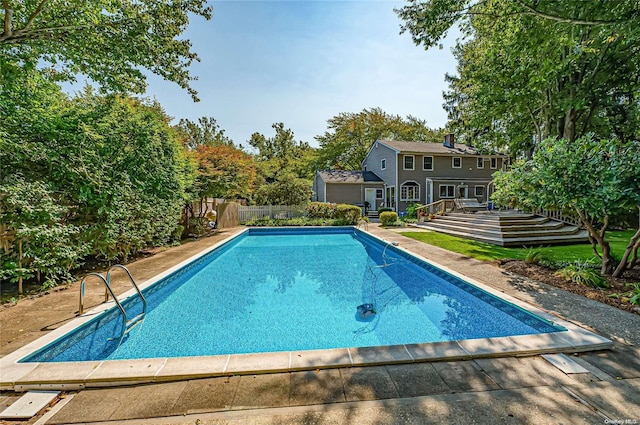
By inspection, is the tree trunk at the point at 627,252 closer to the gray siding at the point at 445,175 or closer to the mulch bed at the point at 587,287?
the mulch bed at the point at 587,287

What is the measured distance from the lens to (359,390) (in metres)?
2.40

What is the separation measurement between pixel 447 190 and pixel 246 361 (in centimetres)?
2281

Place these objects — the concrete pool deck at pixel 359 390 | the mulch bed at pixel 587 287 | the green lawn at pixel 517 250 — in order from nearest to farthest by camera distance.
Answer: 1. the concrete pool deck at pixel 359 390
2. the mulch bed at pixel 587 287
3. the green lawn at pixel 517 250

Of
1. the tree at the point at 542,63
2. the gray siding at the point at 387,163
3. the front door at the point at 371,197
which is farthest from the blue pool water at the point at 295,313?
the front door at the point at 371,197

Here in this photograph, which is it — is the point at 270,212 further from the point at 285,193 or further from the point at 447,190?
the point at 447,190


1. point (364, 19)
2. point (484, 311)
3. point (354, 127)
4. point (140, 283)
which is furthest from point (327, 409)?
point (354, 127)

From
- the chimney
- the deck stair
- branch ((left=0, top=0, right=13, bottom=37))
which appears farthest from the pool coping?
the chimney

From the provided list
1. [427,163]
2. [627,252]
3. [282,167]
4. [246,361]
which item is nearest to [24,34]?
[246,361]

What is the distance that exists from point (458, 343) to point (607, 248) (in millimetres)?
5205

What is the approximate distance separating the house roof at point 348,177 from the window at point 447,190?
504 cm

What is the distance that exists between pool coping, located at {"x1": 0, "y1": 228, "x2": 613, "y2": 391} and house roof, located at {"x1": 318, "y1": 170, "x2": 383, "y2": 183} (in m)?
19.4

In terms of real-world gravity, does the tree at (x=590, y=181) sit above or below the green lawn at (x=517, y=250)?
above

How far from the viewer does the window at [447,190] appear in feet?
72.4

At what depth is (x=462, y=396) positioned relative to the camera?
7.55 feet
